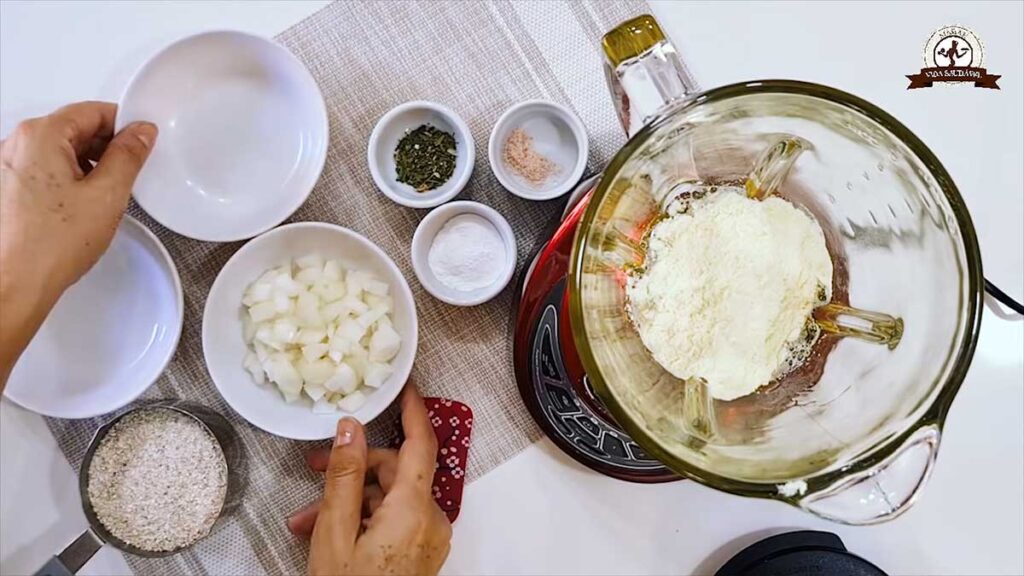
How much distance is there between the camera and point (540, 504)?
117 centimetres

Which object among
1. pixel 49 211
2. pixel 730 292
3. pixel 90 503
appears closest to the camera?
pixel 730 292

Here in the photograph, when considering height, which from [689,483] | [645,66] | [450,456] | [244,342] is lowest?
[689,483]

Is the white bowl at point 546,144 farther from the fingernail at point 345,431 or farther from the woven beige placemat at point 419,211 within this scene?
the fingernail at point 345,431

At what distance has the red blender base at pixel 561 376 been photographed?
0.95 m

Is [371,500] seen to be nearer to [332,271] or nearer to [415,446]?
[415,446]

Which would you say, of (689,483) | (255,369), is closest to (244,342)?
(255,369)

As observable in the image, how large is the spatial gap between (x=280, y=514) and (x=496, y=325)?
Answer: 378 mm

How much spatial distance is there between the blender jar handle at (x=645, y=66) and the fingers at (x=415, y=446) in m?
0.54

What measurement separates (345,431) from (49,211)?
1.35ft

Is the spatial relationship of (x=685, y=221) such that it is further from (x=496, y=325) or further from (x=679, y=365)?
(x=496, y=325)

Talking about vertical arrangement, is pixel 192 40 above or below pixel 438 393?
above

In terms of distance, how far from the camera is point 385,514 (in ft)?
3.47

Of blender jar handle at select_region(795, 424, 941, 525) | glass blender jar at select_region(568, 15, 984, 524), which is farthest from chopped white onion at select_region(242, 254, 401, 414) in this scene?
blender jar handle at select_region(795, 424, 941, 525)

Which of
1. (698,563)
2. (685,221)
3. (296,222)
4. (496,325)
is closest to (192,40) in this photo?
(296,222)
